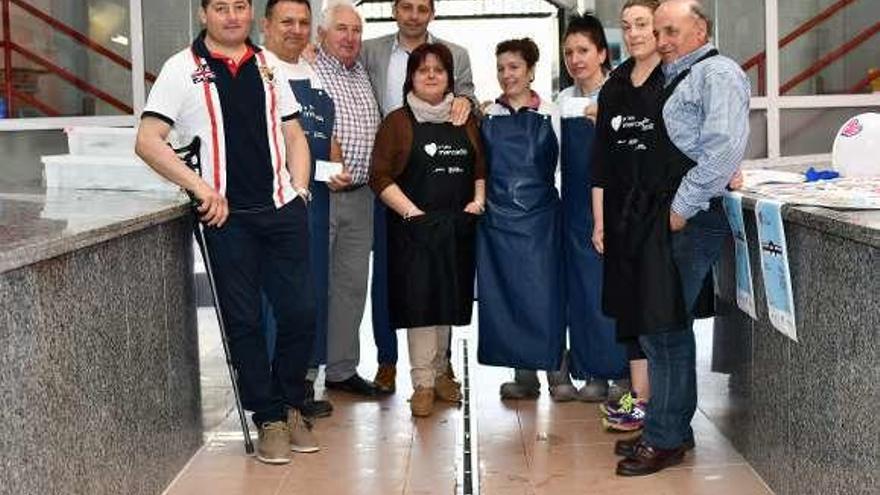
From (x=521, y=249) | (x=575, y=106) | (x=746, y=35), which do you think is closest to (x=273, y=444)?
(x=521, y=249)

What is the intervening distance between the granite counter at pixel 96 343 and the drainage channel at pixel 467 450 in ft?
2.69

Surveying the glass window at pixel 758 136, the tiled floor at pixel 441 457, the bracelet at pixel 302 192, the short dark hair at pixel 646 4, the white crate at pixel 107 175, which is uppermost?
the short dark hair at pixel 646 4

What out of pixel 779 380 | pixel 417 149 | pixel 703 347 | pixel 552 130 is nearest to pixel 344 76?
pixel 417 149

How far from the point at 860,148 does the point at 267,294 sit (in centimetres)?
186

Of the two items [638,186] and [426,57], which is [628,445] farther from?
[426,57]

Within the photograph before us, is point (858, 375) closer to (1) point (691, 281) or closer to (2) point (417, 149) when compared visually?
(1) point (691, 281)

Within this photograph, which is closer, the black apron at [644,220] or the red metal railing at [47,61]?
the black apron at [644,220]

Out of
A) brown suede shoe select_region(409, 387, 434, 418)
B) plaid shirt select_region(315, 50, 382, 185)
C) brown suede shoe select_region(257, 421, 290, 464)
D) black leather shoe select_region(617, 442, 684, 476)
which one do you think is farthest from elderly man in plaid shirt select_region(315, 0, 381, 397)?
black leather shoe select_region(617, 442, 684, 476)

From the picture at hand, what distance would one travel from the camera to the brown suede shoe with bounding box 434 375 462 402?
423 cm

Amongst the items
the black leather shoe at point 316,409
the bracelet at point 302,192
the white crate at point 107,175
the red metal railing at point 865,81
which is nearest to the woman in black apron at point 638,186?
the bracelet at point 302,192

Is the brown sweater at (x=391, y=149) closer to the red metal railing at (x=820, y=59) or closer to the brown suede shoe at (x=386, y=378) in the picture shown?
the brown suede shoe at (x=386, y=378)

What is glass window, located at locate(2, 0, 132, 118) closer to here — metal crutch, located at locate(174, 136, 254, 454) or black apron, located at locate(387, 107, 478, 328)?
black apron, located at locate(387, 107, 478, 328)

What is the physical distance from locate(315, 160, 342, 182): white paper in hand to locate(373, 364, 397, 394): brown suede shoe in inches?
33.7

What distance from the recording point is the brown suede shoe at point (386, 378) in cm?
439
